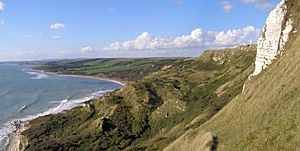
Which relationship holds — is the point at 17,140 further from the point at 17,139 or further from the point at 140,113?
the point at 140,113

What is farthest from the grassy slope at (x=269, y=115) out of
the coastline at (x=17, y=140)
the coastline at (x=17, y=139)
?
the coastline at (x=17, y=139)

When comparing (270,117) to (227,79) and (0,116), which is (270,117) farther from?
(0,116)

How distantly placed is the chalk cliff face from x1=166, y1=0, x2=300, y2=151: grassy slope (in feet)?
5.31

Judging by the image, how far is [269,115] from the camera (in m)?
48.2

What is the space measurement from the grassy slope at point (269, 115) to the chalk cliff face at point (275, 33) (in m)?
1.62

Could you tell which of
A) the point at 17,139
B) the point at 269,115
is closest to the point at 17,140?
the point at 17,139

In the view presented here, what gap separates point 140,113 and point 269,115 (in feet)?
346

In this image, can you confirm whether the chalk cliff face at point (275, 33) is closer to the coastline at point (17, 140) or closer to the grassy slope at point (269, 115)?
the grassy slope at point (269, 115)

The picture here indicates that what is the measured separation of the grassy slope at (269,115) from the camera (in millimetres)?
39688

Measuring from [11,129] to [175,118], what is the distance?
214 feet

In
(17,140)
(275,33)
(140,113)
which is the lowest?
(17,140)

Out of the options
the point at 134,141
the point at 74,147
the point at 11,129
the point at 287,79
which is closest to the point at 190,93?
the point at 134,141

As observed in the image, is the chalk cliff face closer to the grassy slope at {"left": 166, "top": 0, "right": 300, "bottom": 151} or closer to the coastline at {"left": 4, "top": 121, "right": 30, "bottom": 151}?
the grassy slope at {"left": 166, "top": 0, "right": 300, "bottom": 151}

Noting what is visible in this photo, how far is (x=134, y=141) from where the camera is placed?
130 meters
